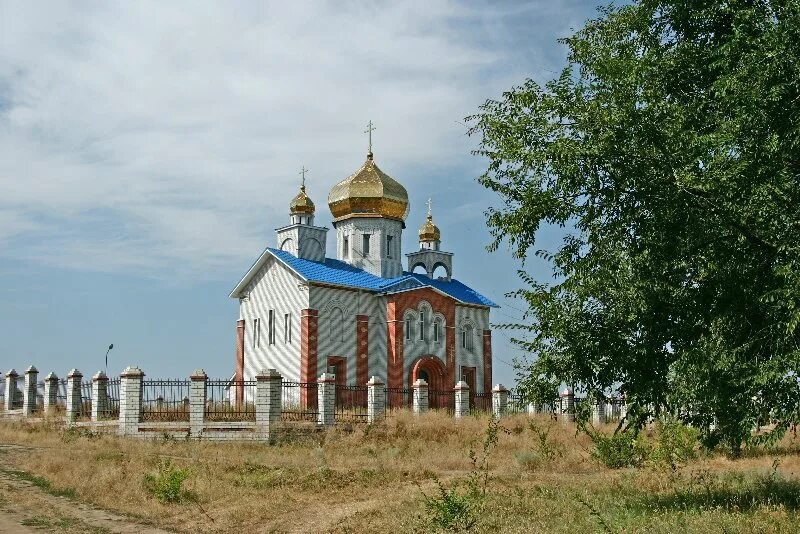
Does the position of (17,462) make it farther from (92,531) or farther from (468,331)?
(468,331)

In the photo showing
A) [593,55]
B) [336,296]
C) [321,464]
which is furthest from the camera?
[336,296]

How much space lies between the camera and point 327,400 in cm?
2269

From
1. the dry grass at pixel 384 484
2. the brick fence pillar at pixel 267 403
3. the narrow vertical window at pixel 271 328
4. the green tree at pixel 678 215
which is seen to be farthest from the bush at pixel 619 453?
the narrow vertical window at pixel 271 328

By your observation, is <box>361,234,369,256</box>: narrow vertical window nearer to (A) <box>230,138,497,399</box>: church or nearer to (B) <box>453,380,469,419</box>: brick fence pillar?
(A) <box>230,138,497,399</box>: church

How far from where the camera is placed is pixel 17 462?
55.1 ft

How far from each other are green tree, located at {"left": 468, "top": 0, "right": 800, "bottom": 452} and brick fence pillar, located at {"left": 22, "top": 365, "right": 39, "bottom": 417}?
2353 cm

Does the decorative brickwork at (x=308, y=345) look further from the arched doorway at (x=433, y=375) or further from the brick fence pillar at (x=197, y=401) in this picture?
the brick fence pillar at (x=197, y=401)

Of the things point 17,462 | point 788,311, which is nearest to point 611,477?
point 788,311

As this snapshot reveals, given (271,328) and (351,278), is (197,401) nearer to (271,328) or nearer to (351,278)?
(271,328)

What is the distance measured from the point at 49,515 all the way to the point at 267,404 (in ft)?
32.9

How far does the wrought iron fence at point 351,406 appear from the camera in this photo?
78.3ft

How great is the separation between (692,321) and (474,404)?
1006 inches

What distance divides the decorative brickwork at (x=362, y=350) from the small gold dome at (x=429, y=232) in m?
7.98

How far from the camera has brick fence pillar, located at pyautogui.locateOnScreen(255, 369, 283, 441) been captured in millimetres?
21062
